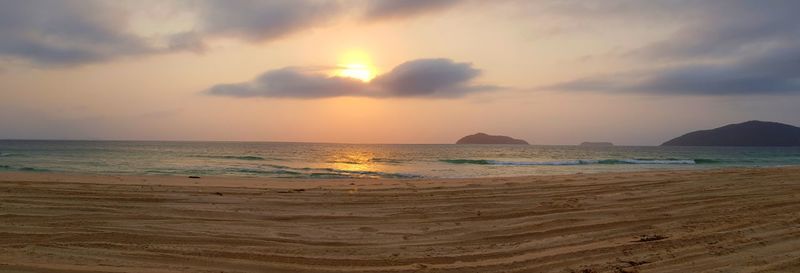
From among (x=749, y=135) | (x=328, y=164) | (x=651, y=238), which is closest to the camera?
(x=651, y=238)

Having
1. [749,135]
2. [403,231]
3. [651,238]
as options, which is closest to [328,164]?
[403,231]

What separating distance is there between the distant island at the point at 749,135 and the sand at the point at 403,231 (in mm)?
183139

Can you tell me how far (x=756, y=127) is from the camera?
163m

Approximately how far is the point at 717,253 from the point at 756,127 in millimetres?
194322

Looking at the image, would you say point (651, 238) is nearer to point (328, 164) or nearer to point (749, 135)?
point (328, 164)

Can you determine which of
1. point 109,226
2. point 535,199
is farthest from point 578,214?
point 109,226

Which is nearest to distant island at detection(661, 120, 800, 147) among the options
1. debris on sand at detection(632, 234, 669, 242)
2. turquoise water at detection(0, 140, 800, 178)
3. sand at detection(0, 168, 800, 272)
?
turquoise water at detection(0, 140, 800, 178)

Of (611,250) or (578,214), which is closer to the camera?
(611,250)

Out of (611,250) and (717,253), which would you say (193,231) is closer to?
(611,250)

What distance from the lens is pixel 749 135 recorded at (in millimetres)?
159875

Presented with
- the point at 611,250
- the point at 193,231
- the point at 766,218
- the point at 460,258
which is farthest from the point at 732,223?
the point at 193,231

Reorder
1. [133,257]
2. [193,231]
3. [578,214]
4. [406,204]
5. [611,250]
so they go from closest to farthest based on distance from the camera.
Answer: [133,257] → [611,250] → [193,231] → [578,214] → [406,204]

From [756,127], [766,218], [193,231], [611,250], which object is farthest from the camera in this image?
[756,127]

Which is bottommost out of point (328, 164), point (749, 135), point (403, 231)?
point (328, 164)
